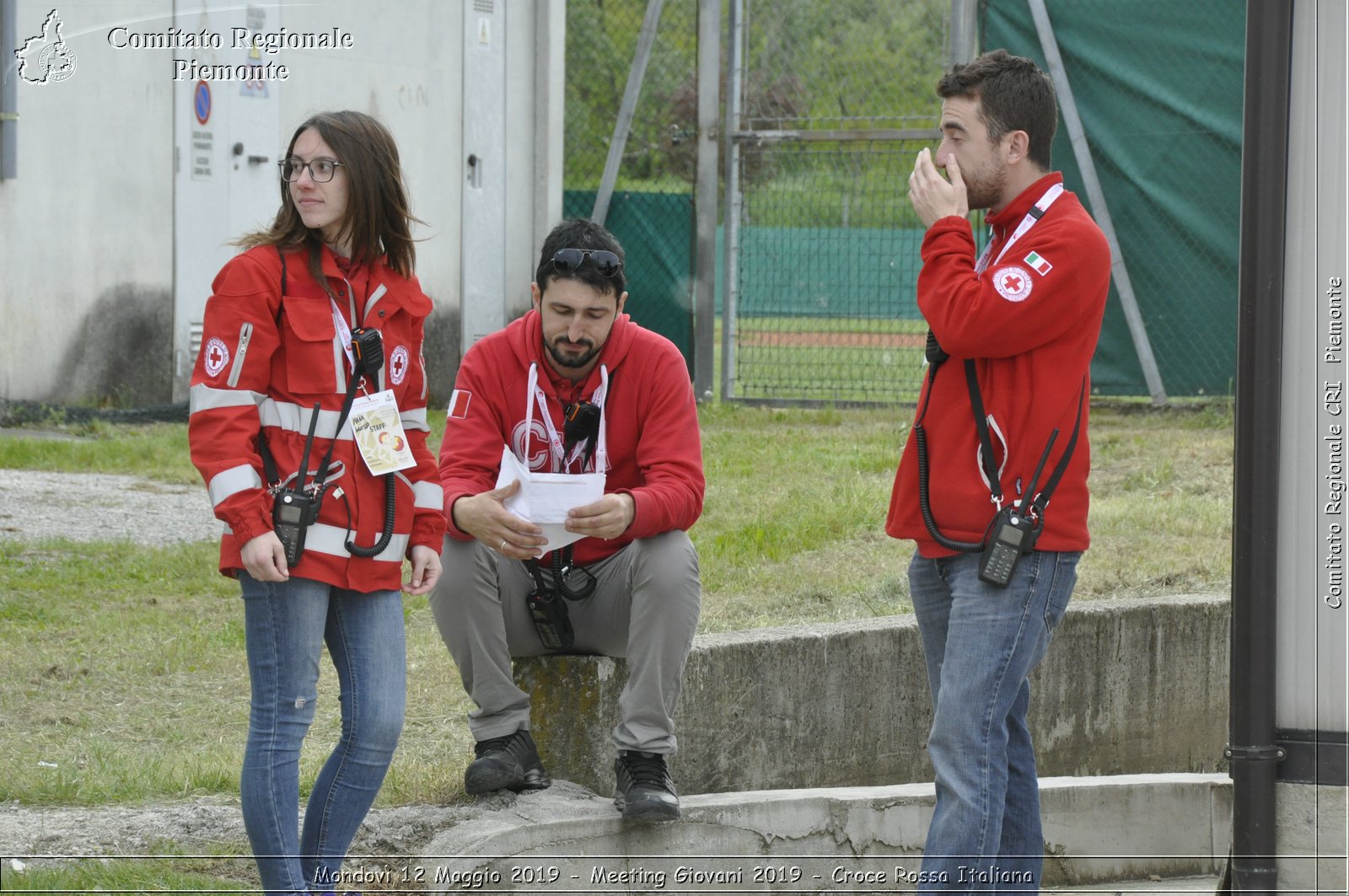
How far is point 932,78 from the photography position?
16297 millimetres

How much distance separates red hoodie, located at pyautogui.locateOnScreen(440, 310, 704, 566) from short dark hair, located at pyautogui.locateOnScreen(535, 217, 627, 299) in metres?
0.13

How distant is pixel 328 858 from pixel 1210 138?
8984 millimetres

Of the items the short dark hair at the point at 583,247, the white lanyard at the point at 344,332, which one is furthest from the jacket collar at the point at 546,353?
the white lanyard at the point at 344,332

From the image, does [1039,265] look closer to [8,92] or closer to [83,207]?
[8,92]

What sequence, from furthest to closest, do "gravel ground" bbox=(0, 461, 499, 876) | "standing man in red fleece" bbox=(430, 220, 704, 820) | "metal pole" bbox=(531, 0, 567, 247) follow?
1. "metal pole" bbox=(531, 0, 567, 247)
2. "standing man in red fleece" bbox=(430, 220, 704, 820)
3. "gravel ground" bbox=(0, 461, 499, 876)

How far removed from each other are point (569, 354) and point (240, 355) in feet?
3.58

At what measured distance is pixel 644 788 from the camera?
3.92 m

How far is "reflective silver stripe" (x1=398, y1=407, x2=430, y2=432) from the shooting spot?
3521 millimetres

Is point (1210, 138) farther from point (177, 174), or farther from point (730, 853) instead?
point (730, 853)

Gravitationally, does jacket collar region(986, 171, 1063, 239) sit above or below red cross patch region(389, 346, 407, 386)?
above

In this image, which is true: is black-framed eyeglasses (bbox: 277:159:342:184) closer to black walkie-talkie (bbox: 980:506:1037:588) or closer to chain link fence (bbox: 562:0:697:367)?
black walkie-talkie (bbox: 980:506:1037:588)

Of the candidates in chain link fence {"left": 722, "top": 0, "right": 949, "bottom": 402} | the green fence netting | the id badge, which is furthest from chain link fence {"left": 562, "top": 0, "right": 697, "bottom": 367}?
the id badge

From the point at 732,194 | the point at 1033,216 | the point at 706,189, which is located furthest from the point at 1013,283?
the point at 706,189

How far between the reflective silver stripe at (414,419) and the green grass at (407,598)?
1100mm
